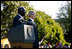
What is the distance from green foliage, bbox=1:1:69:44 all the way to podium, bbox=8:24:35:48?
441 cm

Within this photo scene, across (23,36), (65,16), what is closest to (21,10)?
(23,36)

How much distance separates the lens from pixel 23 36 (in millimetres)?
2879

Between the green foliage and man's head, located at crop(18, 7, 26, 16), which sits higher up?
man's head, located at crop(18, 7, 26, 16)

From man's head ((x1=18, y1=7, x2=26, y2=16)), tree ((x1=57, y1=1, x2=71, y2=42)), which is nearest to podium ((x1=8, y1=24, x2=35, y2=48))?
man's head ((x1=18, y1=7, x2=26, y2=16))

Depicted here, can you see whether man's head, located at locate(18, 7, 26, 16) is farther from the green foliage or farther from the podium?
the green foliage

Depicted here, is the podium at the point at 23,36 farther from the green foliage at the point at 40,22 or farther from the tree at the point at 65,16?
the tree at the point at 65,16

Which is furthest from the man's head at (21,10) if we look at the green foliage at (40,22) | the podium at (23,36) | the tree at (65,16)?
the tree at (65,16)

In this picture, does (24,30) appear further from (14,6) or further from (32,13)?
(14,6)

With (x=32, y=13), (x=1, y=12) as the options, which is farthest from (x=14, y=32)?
(x=1, y=12)

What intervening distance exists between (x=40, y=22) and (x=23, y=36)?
4.84 metres

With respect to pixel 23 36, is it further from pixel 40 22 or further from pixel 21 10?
pixel 40 22

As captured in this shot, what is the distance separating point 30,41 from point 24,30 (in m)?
0.28

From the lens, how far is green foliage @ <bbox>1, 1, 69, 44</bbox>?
7.59m

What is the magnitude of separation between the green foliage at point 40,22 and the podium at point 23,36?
441 cm
